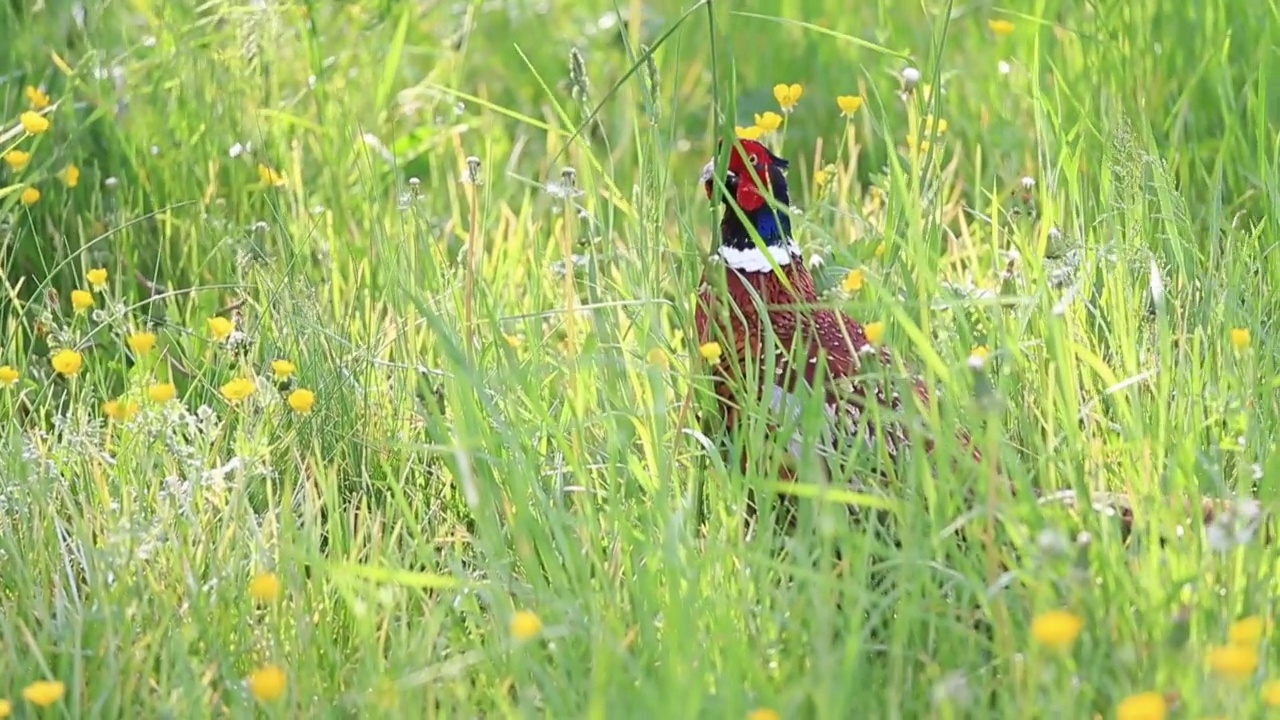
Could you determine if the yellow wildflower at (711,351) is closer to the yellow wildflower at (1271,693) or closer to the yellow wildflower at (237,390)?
the yellow wildflower at (237,390)

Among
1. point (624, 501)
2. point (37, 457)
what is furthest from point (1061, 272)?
point (37, 457)

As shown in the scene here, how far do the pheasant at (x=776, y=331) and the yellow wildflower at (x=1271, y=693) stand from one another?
573 mm

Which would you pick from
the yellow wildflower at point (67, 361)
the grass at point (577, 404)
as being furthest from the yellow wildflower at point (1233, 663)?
the yellow wildflower at point (67, 361)

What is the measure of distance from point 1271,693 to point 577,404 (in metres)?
1.02

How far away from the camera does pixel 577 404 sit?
2.41 meters

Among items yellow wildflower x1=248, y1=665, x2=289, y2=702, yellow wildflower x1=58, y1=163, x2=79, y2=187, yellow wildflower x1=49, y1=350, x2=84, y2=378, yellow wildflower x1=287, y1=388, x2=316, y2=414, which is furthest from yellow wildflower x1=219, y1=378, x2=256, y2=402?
yellow wildflower x1=58, y1=163, x2=79, y2=187

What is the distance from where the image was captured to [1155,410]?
2.48 meters

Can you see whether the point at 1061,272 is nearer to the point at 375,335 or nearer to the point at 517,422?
the point at 517,422

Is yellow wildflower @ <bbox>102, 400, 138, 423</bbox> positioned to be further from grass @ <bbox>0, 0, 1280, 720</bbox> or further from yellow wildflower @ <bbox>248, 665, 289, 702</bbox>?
yellow wildflower @ <bbox>248, 665, 289, 702</bbox>

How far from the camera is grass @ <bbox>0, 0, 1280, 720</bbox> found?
6.48 ft

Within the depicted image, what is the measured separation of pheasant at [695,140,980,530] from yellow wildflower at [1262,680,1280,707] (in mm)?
573

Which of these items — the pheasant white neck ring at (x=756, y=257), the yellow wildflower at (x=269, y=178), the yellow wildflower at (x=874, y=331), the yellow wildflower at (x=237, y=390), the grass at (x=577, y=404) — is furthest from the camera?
the yellow wildflower at (x=269, y=178)

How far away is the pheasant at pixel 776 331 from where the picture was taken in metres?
2.48

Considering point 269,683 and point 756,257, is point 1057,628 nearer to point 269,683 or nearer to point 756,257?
point 269,683
